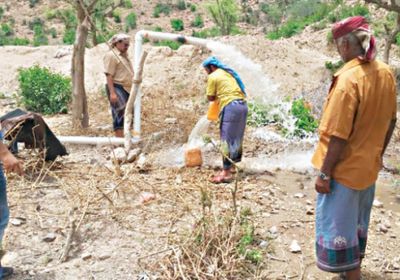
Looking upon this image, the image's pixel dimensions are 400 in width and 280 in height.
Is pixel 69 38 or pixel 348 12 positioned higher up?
pixel 348 12

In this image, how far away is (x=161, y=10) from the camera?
27.4 metres

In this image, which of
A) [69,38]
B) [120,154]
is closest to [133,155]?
[120,154]

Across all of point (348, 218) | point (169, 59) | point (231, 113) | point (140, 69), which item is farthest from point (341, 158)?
point (169, 59)

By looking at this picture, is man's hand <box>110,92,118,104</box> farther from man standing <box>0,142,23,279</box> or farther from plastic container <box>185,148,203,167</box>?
man standing <box>0,142,23,279</box>

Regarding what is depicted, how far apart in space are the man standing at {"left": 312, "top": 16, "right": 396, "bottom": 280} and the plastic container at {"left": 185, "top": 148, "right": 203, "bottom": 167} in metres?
2.47

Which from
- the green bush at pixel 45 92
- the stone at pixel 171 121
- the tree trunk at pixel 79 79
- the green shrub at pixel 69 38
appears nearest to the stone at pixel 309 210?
the stone at pixel 171 121

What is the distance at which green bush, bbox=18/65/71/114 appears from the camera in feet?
29.8

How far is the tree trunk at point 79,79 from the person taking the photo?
637 centimetres

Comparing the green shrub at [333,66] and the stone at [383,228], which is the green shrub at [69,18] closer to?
the green shrub at [333,66]

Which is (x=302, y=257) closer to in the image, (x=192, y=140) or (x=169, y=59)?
(x=192, y=140)

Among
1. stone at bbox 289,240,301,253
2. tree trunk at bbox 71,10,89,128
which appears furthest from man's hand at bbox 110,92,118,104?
stone at bbox 289,240,301,253

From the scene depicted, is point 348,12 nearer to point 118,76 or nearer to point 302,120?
point 302,120

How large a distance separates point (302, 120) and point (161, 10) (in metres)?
22.2

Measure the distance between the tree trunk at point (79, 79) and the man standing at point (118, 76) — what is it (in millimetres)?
677
